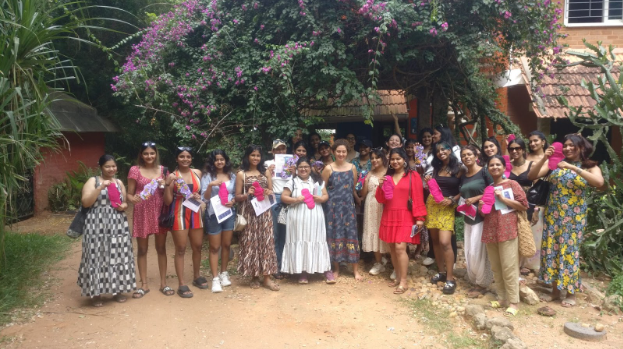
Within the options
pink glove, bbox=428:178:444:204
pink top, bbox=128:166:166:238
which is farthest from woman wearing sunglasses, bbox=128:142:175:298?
pink glove, bbox=428:178:444:204

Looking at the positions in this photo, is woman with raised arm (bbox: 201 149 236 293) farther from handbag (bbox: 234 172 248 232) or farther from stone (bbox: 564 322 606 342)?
stone (bbox: 564 322 606 342)

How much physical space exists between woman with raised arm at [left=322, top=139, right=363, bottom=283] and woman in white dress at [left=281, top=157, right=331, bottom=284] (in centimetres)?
17

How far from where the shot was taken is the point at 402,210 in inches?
207

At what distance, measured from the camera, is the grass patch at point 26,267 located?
16.0 feet

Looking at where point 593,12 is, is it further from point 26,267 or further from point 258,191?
point 26,267

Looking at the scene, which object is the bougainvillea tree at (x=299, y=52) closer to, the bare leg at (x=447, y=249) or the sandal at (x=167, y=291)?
the bare leg at (x=447, y=249)

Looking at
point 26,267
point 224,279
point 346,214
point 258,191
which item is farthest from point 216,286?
point 26,267

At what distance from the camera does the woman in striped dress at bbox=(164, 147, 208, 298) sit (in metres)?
4.95

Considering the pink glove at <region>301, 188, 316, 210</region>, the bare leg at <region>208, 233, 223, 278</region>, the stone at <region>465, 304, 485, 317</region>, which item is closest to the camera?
the stone at <region>465, 304, 485, 317</region>

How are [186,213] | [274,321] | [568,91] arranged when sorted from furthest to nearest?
[568,91] → [186,213] → [274,321]

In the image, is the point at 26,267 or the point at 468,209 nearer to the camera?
the point at 468,209

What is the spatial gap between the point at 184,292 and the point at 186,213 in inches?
33.7

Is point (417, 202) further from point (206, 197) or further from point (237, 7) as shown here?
point (237, 7)

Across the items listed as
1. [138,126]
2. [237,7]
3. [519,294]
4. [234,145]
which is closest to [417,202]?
[519,294]
